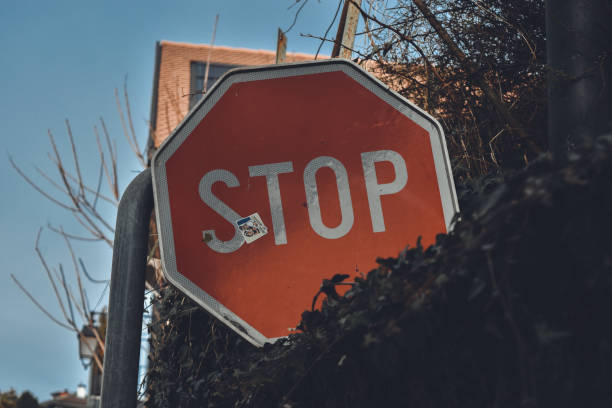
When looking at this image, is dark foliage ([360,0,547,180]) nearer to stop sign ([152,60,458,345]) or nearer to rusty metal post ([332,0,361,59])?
rusty metal post ([332,0,361,59])

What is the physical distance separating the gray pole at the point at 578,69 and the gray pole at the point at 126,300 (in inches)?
53.9

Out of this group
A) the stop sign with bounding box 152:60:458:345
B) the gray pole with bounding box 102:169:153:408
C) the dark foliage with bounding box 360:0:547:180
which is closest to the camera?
Result: the gray pole with bounding box 102:169:153:408

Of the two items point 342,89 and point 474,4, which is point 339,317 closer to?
point 342,89

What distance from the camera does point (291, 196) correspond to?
6.49 ft

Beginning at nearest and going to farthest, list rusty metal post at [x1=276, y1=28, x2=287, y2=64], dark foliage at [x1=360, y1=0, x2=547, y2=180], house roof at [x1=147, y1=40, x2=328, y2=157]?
dark foliage at [x1=360, y1=0, x2=547, y2=180] < rusty metal post at [x1=276, y1=28, x2=287, y2=64] < house roof at [x1=147, y1=40, x2=328, y2=157]

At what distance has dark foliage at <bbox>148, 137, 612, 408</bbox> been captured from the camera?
1125mm

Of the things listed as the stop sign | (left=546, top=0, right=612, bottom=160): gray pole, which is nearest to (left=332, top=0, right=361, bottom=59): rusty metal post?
the stop sign

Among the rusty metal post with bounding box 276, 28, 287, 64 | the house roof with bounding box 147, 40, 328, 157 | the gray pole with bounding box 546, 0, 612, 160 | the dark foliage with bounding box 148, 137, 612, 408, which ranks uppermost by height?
the house roof with bounding box 147, 40, 328, 157

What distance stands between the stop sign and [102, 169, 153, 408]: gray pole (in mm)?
79

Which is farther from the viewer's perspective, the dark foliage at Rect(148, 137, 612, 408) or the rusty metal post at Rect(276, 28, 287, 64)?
the rusty metal post at Rect(276, 28, 287, 64)

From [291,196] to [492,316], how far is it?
91 centimetres

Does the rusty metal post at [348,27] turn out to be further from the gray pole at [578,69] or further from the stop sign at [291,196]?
the gray pole at [578,69]

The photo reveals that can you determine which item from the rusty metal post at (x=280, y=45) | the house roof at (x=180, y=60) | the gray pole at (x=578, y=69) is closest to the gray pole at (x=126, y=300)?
the gray pole at (x=578, y=69)

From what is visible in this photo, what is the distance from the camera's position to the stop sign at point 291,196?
1.92 m
